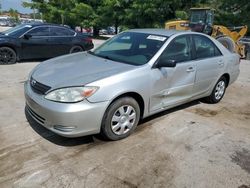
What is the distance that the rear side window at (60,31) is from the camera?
31.7ft

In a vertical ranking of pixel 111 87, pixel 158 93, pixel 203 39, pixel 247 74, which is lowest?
pixel 247 74

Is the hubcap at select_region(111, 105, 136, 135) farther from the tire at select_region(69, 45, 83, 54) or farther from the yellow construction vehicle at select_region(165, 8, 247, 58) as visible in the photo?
the yellow construction vehicle at select_region(165, 8, 247, 58)

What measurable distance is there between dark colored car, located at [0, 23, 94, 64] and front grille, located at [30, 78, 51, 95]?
5569 millimetres

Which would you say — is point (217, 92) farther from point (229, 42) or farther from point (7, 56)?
point (229, 42)

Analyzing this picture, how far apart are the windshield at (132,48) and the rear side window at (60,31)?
204 inches

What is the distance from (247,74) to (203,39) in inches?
205

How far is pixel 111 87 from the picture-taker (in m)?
3.51

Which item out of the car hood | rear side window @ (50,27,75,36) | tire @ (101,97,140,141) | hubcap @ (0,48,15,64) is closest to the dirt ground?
tire @ (101,97,140,141)

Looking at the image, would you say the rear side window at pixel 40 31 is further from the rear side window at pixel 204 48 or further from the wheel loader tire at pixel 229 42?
the wheel loader tire at pixel 229 42

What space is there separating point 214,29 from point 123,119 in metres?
12.4

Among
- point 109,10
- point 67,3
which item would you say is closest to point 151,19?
point 109,10

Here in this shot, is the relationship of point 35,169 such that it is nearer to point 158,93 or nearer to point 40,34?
point 158,93

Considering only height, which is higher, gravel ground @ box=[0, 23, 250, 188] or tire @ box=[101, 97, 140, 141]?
tire @ box=[101, 97, 140, 141]

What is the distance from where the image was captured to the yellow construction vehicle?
13414mm
